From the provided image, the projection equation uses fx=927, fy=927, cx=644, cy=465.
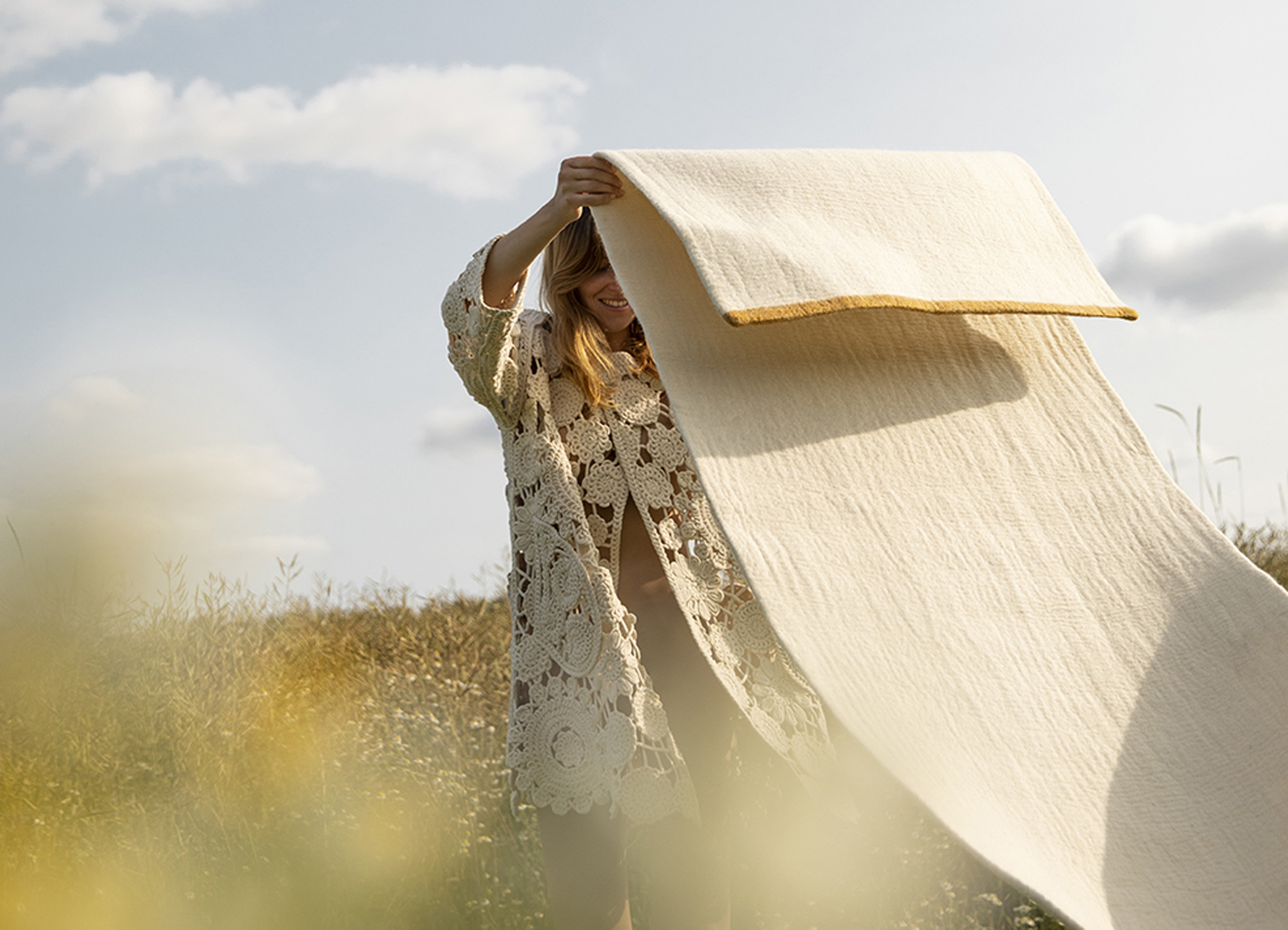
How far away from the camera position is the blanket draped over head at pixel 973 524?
1019 millimetres

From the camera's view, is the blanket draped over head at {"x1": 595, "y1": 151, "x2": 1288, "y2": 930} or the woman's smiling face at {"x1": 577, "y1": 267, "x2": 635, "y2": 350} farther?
the woman's smiling face at {"x1": 577, "y1": 267, "x2": 635, "y2": 350}

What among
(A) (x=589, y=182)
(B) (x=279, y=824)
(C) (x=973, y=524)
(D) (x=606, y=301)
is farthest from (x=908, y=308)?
(B) (x=279, y=824)

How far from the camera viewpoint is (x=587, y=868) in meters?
1.45

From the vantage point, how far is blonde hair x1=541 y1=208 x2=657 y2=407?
1562mm

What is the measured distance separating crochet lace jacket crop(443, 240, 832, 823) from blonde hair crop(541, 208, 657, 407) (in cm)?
2

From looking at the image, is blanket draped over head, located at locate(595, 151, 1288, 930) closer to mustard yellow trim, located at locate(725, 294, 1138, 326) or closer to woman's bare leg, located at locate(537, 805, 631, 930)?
mustard yellow trim, located at locate(725, 294, 1138, 326)

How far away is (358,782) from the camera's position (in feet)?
7.95

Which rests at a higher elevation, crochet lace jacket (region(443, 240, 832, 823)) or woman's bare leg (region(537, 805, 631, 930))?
crochet lace jacket (region(443, 240, 832, 823))

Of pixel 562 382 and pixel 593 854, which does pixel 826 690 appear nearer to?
pixel 593 854

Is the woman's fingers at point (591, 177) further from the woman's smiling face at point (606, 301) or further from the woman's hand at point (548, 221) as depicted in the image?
the woman's smiling face at point (606, 301)

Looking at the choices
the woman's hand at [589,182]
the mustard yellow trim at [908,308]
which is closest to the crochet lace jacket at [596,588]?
the woman's hand at [589,182]

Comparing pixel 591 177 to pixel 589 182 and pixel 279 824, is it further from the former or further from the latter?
pixel 279 824

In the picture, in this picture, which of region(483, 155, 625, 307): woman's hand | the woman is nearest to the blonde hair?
the woman

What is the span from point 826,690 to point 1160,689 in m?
0.47
